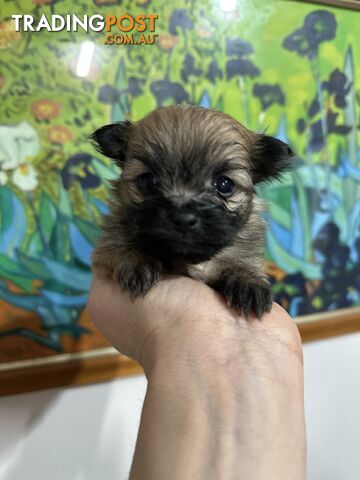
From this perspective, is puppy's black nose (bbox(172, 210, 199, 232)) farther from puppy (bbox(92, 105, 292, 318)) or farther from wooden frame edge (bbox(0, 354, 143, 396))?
wooden frame edge (bbox(0, 354, 143, 396))

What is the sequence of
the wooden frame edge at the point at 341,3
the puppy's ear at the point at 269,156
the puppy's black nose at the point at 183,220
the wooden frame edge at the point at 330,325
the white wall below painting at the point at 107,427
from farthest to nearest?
1. the wooden frame edge at the point at 330,325
2. the wooden frame edge at the point at 341,3
3. the white wall below painting at the point at 107,427
4. the puppy's ear at the point at 269,156
5. the puppy's black nose at the point at 183,220

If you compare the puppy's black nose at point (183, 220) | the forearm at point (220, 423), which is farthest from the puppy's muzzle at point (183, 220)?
the forearm at point (220, 423)

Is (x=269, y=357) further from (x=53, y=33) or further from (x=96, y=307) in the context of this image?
(x=53, y=33)

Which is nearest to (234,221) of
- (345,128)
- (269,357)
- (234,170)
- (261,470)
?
(234,170)

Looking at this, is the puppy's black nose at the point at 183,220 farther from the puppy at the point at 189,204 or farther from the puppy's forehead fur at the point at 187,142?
the puppy's forehead fur at the point at 187,142

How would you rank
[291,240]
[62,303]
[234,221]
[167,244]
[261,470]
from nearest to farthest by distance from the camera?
[261,470], [167,244], [234,221], [62,303], [291,240]

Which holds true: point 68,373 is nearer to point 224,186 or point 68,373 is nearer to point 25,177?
point 25,177
